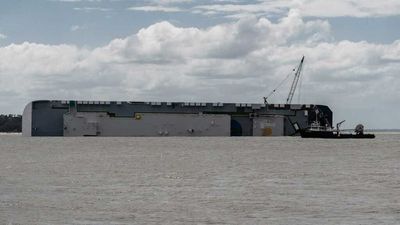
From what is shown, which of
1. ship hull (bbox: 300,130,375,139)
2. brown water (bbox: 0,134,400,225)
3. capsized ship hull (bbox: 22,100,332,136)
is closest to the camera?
brown water (bbox: 0,134,400,225)

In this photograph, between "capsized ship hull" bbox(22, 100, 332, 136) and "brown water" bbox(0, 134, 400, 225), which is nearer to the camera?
"brown water" bbox(0, 134, 400, 225)

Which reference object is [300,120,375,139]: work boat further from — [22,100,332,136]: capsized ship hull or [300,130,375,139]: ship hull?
[22,100,332,136]: capsized ship hull

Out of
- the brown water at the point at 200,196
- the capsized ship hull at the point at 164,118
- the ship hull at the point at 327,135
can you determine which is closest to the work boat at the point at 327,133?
the ship hull at the point at 327,135

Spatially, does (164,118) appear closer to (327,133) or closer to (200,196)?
(327,133)

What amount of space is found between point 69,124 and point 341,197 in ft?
485

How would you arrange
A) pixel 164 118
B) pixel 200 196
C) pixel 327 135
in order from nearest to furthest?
1. pixel 200 196
2. pixel 327 135
3. pixel 164 118

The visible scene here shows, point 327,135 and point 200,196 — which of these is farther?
point 327,135

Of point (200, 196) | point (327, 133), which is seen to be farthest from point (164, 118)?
point (200, 196)

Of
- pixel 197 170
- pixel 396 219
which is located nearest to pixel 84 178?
pixel 197 170

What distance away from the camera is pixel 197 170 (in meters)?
60.2

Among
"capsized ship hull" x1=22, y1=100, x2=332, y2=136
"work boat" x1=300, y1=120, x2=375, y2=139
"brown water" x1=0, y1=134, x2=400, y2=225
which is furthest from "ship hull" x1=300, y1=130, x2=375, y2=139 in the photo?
"brown water" x1=0, y1=134, x2=400, y2=225

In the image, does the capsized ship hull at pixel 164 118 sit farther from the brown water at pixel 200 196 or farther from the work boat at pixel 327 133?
the brown water at pixel 200 196

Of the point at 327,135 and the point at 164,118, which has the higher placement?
the point at 164,118

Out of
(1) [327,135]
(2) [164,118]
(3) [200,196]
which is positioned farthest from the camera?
(2) [164,118]
